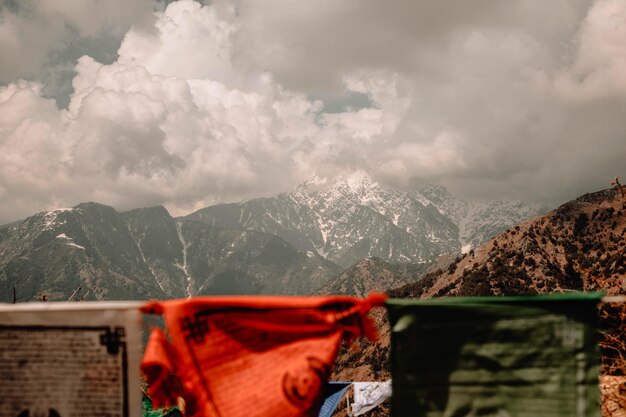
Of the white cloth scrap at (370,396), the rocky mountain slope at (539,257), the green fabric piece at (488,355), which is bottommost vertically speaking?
the white cloth scrap at (370,396)

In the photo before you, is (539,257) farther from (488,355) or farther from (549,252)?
(488,355)

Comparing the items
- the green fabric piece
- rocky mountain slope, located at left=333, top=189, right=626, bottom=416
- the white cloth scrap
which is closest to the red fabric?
the green fabric piece

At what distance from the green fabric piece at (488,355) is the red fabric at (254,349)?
537 millimetres

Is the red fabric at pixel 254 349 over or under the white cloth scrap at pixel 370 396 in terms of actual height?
over

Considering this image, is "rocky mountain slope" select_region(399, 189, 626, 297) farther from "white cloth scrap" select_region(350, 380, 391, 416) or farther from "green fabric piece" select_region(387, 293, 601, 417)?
"green fabric piece" select_region(387, 293, 601, 417)

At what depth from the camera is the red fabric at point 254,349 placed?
4.32m

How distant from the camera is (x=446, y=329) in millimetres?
4473

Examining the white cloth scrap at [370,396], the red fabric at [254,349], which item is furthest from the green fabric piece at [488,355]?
the white cloth scrap at [370,396]

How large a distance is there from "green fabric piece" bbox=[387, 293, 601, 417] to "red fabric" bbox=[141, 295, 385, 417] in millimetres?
537

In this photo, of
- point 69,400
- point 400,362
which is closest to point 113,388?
point 69,400

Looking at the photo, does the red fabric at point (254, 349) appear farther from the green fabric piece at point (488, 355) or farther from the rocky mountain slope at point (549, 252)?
the rocky mountain slope at point (549, 252)

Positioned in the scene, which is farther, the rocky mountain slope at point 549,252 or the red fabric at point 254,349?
the rocky mountain slope at point 549,252

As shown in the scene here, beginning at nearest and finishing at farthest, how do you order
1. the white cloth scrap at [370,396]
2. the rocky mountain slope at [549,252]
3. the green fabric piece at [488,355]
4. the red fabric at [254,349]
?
the red fabric at [254,349], the green fabric piece at [488,355], the white cloth scrap at [370,396], the rocky mountain slope at [549,252]

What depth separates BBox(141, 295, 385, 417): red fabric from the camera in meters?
4.32
